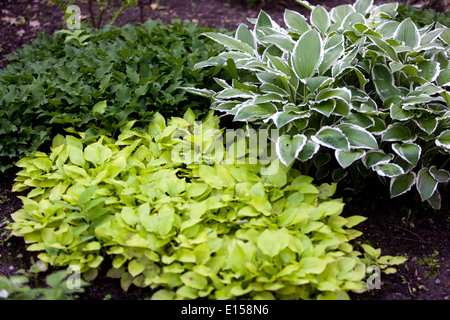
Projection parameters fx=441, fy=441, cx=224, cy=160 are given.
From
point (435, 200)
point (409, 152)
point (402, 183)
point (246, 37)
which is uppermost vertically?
point (246, 37)

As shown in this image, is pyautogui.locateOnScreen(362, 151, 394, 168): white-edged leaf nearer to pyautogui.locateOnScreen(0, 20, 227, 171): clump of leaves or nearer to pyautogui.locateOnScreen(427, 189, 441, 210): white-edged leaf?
pyautogui.locateOnScreen(427, 189, 441, 210): white-edged leaf

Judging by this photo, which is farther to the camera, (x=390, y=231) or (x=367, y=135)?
(x=390, y=231)

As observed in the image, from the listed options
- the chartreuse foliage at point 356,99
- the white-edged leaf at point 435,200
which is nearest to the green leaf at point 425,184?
the chartreuse foliage at point 356,99

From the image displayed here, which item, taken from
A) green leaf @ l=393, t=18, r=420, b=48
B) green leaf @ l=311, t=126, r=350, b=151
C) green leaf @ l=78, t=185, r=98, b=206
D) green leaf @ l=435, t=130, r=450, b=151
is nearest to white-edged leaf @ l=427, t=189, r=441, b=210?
green leaf @ l=435, t=130, r=450, b=151

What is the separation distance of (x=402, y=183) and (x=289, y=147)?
796mm

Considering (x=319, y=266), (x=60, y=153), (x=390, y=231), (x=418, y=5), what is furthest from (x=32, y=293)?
(x=418, y=5)

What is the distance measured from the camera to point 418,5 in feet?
17.0

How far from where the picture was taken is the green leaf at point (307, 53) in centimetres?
267

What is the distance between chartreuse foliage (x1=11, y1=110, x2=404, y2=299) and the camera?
217 centimetres

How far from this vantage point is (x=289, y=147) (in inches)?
97.9

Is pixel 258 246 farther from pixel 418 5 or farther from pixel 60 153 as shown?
pixel 418 5

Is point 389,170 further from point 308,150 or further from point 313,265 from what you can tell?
point 313,265

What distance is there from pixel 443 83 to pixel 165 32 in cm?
232

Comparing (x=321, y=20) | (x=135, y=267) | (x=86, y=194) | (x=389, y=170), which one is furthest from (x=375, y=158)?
(x=86, y=194)
